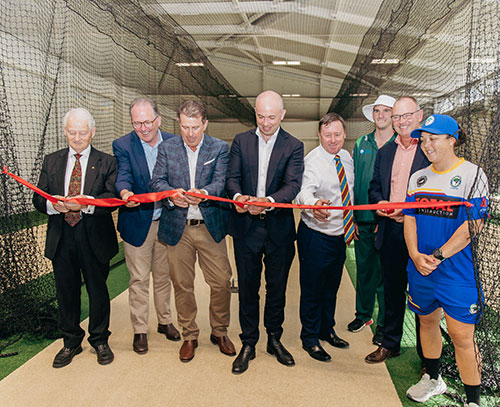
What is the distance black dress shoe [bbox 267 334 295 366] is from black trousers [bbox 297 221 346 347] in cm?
19

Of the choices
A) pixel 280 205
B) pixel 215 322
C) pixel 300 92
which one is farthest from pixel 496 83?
pixel 300 92

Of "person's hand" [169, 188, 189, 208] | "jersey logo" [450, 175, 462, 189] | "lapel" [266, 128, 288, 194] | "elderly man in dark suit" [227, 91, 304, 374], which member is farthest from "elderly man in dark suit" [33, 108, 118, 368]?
"jersey logo" [450, 175, 462, 189]

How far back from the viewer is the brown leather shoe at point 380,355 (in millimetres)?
2727

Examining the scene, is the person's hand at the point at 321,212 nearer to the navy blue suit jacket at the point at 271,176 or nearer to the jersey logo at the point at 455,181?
the navy blue suit jacket at the point at 271,176

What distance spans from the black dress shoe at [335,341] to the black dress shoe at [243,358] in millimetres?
629

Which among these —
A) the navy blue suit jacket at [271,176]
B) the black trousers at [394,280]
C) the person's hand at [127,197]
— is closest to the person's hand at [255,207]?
the navy blue suit jacket at [271,176]

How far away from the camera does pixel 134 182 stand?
2854 mm

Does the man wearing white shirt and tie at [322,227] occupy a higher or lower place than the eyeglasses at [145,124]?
lower

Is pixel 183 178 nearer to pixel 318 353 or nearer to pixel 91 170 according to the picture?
pixel 91 170

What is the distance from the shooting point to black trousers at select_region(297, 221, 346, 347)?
2744 mm

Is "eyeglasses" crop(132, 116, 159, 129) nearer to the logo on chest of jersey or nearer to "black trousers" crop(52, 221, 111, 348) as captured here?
"black trousers" crop(52, 221, 111, 348)

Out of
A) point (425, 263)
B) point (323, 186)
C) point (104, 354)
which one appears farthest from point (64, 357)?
point (425, 263)

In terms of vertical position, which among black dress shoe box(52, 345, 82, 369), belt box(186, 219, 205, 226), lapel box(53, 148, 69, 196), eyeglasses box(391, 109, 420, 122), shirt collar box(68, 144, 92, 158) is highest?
eyeglasses box(391, 109, 420, 122)

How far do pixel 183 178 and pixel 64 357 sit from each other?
4.66 ft
